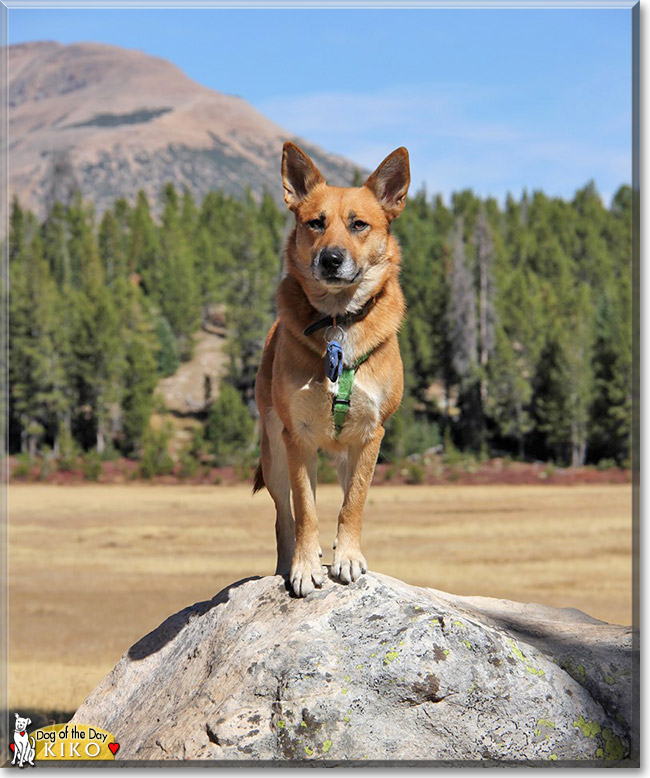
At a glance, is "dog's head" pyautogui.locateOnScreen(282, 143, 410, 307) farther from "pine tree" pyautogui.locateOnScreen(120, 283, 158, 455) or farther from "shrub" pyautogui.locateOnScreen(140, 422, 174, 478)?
"pine tree" pyautogui.locateOnScreen(120, 283, 158, 455)

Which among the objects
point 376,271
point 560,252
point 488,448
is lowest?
point 488,448

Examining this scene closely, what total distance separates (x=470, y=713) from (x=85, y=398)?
73.2 m

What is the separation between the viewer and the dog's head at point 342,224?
20.6 ft

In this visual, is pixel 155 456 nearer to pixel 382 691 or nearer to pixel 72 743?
pixel 72 743

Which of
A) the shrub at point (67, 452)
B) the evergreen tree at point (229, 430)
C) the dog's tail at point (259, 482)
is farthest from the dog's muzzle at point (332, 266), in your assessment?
the shrub at point (67, 452)

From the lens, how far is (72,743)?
21.9 ft

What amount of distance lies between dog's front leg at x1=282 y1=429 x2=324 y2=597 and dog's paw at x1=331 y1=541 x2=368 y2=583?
135 mm

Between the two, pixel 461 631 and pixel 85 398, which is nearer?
pixel 461 631

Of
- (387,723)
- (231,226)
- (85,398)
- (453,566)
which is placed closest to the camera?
(387,723)

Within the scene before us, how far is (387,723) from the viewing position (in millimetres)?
6207

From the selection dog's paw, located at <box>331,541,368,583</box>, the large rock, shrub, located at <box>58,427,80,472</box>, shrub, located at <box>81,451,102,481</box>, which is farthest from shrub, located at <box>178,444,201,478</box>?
dog's paw, located at <box>331,541,368,583</box>

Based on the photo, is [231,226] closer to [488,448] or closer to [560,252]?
[560,252]

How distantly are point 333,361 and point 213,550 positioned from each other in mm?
26226

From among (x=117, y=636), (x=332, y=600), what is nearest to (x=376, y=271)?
(x=332, y=600)
